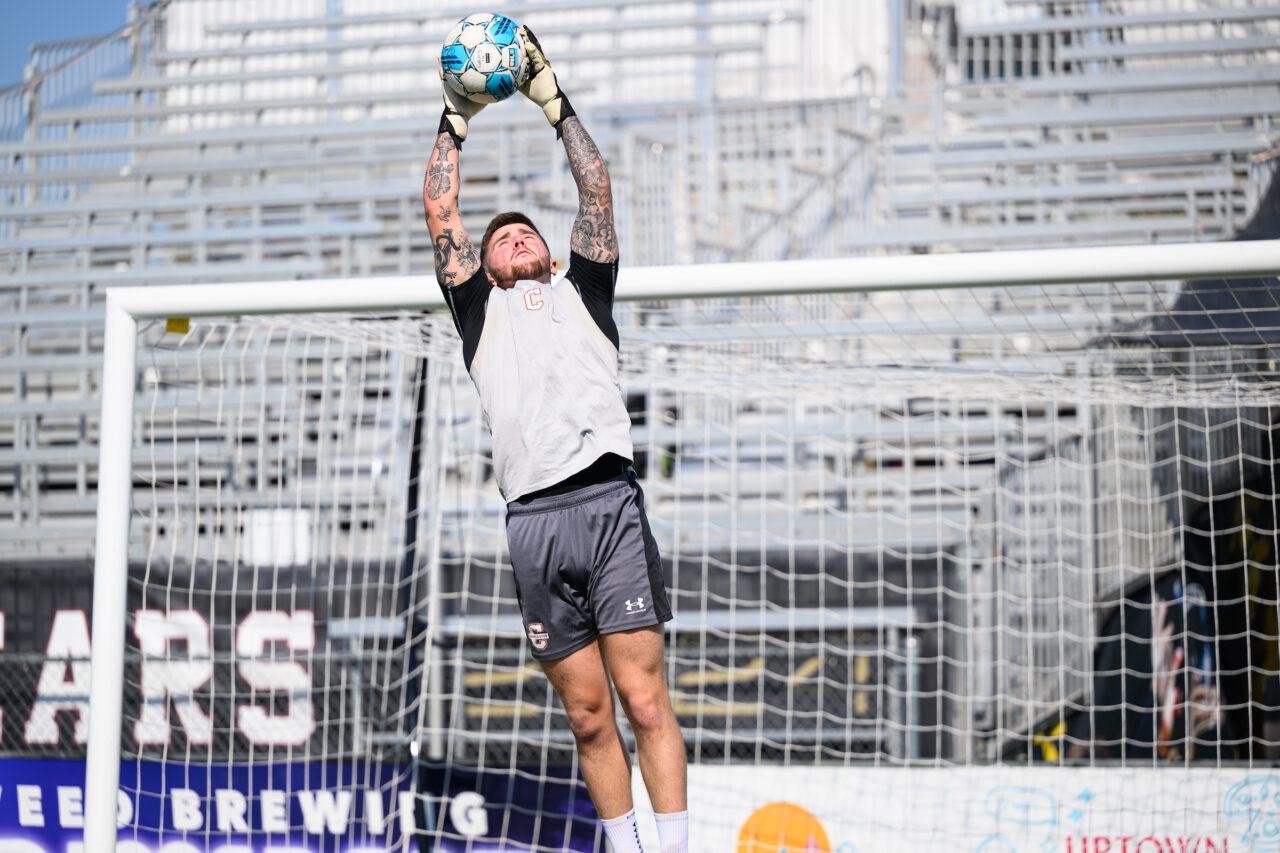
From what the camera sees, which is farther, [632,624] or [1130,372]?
[1130,372]

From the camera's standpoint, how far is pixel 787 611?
527 cm

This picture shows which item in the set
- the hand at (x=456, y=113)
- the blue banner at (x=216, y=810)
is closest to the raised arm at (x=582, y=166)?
the hand at (x=456, y=113)

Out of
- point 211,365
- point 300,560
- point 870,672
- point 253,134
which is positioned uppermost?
point 253,134

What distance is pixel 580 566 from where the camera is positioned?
2.36m

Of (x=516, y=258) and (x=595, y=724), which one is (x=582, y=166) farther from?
(x=595, y=724)

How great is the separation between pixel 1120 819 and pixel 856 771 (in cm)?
97

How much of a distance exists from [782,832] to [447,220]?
9.60 feet

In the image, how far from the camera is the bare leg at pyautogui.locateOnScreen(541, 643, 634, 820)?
7.84ft

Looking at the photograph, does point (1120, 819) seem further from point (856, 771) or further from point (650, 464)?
point (650, 464)

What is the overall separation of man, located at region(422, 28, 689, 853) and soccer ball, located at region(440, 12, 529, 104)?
5cm

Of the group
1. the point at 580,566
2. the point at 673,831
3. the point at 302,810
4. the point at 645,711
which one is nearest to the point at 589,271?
the point at 580,566

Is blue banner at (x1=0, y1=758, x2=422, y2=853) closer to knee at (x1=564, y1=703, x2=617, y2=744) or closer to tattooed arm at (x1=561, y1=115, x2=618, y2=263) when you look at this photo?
knee at (x1=564, y1=703, x2=617, y2=744)

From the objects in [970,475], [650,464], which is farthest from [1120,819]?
[650,464]

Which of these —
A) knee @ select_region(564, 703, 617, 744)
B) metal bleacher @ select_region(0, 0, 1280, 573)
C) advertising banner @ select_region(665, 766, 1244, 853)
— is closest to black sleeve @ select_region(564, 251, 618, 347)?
knee @ select_region(564, 703, 617, 744)
